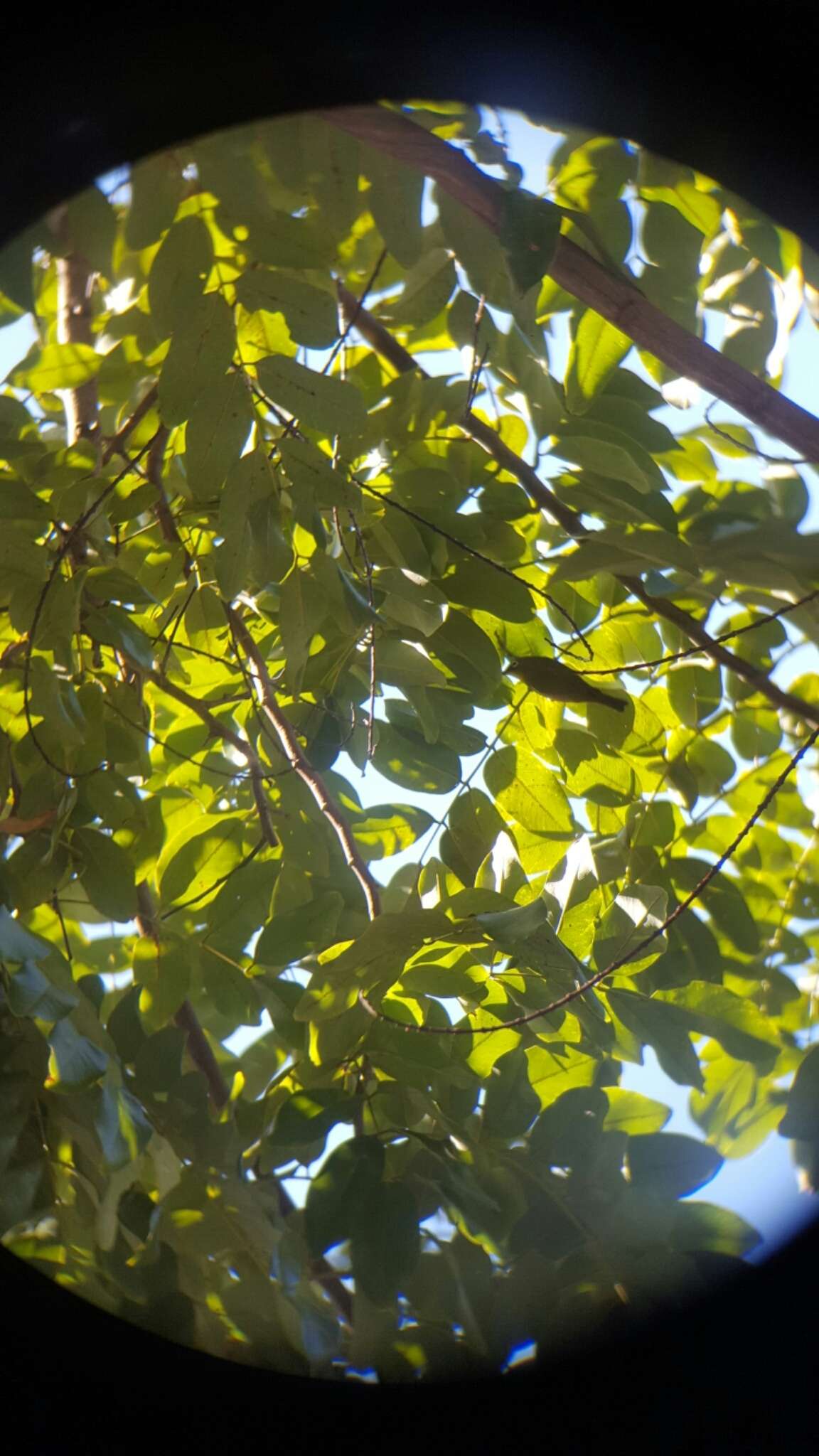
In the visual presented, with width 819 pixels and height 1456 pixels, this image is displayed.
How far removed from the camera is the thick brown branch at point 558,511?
829mm

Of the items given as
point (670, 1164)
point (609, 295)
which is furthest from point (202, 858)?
point (609, 295)

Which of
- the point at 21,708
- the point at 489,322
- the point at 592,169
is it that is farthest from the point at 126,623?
the point at 592,169

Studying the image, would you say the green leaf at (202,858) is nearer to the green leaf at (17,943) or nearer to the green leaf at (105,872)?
the green leaf at (105,872)

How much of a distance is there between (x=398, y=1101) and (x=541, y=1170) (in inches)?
4.4

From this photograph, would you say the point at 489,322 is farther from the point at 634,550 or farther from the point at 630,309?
the point at 634,550

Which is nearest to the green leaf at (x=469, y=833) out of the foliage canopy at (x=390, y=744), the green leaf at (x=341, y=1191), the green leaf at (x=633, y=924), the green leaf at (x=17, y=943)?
the foliage canopy at (x=390, y=744)

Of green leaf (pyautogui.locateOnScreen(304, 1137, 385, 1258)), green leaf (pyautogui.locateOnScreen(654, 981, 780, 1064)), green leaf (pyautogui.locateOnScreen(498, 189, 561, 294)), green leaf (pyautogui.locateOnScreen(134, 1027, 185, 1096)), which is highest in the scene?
green leaf (pyautogui.locateOnScreen(498, 189, 561, 294))

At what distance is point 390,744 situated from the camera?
2.85 feet

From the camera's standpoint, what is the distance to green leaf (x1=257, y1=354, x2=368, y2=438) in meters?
0.67

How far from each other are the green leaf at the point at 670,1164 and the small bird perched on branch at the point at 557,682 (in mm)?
331

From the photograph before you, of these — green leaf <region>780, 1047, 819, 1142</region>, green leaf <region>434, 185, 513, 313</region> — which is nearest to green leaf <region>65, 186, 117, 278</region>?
green leaf <region>434, 185, 513, 313</region>

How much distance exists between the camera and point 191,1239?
0.71m

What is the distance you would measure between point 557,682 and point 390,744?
0.15m

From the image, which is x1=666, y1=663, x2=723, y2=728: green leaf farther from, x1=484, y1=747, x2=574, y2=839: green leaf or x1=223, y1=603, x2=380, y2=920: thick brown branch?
x1=223, y1=603, x2=380, y2=920: thick brown branch
